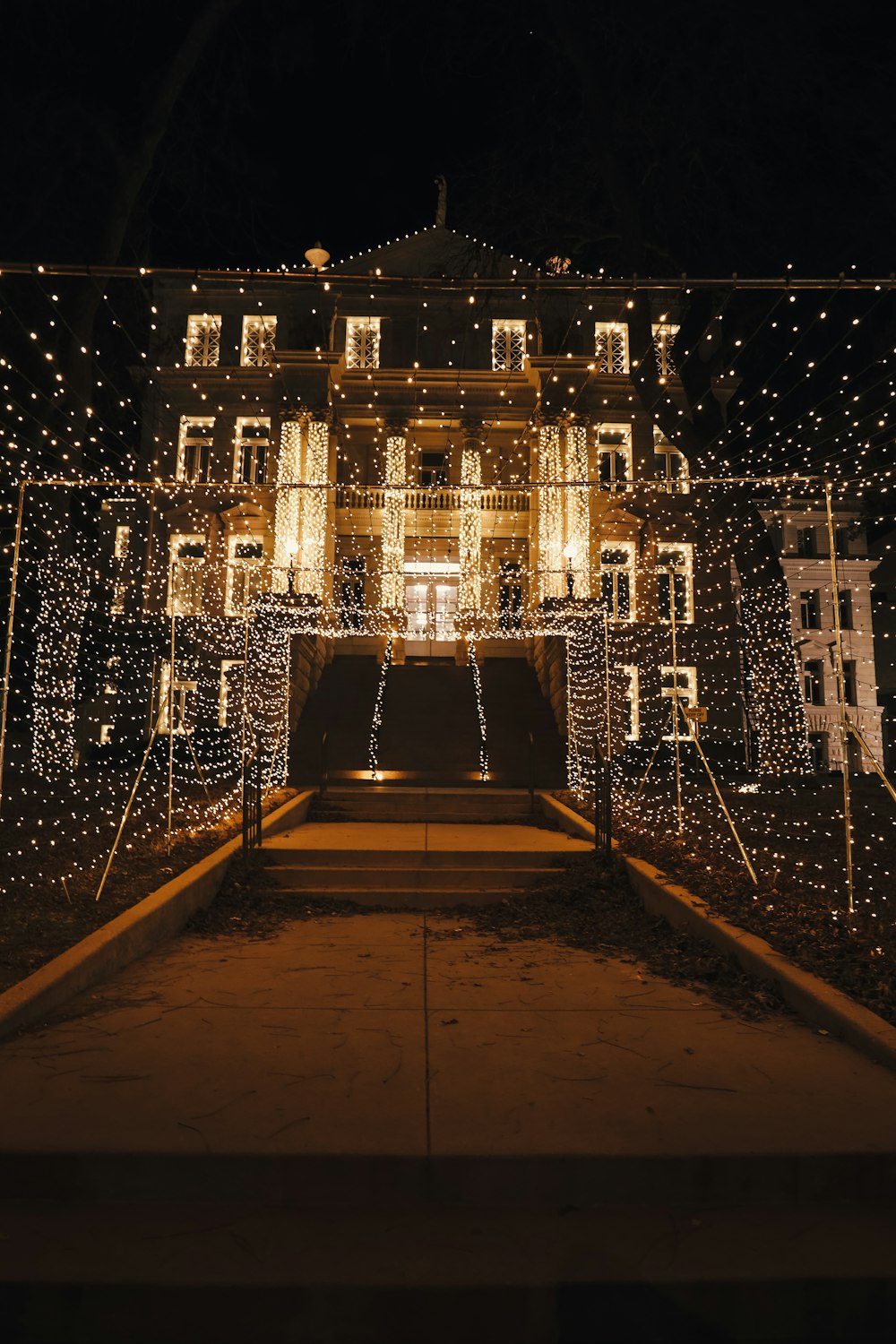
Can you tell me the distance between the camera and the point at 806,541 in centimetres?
3553

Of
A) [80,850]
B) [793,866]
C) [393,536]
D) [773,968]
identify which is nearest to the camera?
[773,968]

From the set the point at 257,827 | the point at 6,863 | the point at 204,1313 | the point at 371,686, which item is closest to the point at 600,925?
the point at 257,827

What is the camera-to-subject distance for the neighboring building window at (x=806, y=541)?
3525 cm

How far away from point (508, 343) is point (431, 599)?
861 cm

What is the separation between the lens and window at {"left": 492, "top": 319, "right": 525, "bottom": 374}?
2831 cm

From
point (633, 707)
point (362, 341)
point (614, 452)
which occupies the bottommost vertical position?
point (633, 707)

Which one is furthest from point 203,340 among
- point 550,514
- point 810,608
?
point 810,608

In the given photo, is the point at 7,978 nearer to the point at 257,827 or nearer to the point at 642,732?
the point at 257,827

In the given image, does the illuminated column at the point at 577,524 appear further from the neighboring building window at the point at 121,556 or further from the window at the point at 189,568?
the neighboring building window at the point at 121,556

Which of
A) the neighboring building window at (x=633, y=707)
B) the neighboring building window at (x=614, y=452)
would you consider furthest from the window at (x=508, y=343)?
the neighboring building window at (x=633, y=707)

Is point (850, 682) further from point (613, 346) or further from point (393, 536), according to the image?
point (393, 536)

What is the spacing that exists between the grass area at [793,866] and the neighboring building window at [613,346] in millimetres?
17994

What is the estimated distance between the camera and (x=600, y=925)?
692 centimetres

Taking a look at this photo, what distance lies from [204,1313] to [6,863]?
21.4ft
